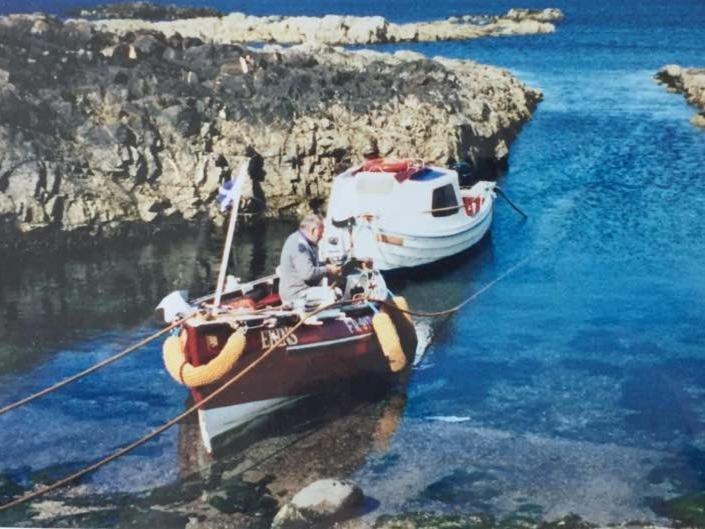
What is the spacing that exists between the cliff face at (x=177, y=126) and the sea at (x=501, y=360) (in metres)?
1.18

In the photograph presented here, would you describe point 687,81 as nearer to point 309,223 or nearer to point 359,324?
point 359,324

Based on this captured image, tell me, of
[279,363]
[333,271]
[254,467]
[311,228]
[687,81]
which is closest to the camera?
[254,467]

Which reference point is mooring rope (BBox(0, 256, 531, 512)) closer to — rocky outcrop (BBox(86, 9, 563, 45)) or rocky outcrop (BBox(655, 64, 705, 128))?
rocky outcrop (BBox(655, 64, 705, 128))

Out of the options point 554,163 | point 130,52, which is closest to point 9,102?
point 130,52

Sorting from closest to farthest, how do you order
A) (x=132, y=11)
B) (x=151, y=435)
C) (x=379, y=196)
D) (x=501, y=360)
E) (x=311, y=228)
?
(x=151, y=435), (x=311, y=228), (x=501, y=360), (x=379, y=196), (x=132, y=11)

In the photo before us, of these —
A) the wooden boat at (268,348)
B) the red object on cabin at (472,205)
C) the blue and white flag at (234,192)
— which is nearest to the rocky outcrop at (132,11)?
the blue and white flag at (234,192)

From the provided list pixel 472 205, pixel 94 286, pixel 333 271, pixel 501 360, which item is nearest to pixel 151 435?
pixel 333 271

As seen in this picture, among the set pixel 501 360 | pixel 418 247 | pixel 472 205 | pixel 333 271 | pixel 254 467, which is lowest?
pixel 254 467

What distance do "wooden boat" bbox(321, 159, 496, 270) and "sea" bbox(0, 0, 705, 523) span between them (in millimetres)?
499

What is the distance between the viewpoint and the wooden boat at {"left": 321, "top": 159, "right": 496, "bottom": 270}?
47.0 ft

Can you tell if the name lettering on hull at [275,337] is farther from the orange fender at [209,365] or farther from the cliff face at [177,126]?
the cliff face at [177,126]

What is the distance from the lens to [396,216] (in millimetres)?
14594

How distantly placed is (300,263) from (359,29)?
40426mm

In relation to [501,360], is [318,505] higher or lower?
lower
